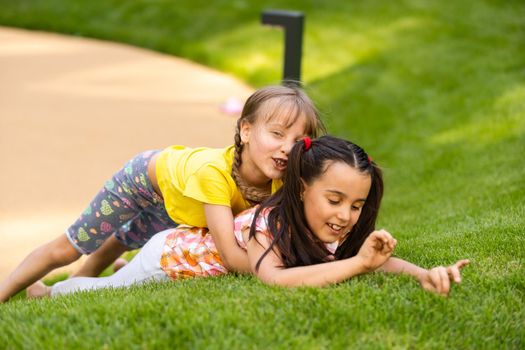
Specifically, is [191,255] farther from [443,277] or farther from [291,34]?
[291,34]

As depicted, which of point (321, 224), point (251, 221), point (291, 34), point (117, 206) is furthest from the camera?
point (291, 34)

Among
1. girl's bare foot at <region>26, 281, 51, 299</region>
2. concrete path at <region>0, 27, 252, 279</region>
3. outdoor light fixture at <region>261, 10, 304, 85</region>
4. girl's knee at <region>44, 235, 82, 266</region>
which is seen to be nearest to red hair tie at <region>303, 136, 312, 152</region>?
girl's knee at <region>44, 235, 82, 266</region>

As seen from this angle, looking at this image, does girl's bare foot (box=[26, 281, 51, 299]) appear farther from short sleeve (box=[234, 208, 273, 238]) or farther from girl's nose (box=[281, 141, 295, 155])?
girl's nose (box=[281, 141, 295, 155])

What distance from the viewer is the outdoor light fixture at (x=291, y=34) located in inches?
252

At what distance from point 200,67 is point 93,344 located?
731cm

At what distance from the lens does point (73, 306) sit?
2918mm

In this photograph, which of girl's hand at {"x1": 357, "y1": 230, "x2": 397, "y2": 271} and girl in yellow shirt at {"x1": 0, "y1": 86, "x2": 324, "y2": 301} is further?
girl in yellow shirt at {"x1": 0, "y1": 86, "x2": 324, "y2": 301}

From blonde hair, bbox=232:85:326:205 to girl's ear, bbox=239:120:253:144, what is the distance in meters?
0.01

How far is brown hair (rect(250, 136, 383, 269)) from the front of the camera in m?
3.07

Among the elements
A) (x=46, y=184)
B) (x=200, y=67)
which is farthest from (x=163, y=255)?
(x=200, y=67)

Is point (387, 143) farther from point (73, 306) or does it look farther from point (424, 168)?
point (73, 306)

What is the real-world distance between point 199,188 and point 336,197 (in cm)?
62

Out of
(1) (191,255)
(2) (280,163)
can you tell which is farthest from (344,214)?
(1) (191,255)

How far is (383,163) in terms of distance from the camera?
6.67 m
